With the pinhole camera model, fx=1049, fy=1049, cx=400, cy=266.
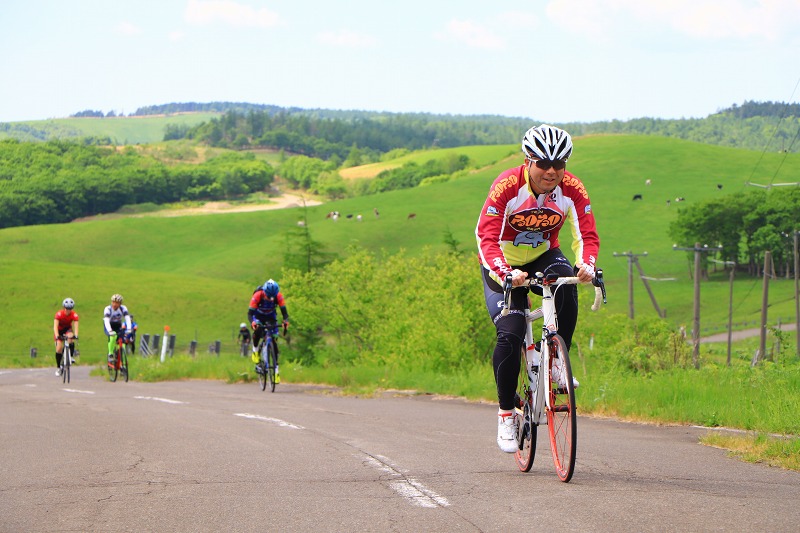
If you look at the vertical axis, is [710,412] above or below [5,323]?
above

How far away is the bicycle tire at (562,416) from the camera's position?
6609 mm

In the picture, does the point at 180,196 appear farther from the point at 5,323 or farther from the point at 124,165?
the point at 5,323

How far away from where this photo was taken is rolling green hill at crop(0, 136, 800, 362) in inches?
3241

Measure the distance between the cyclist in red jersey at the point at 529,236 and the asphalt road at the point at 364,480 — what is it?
2.82 feet

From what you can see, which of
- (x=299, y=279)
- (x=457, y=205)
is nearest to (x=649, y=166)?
(x=457, y=205)

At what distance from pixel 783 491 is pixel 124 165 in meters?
200

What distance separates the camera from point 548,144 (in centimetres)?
695

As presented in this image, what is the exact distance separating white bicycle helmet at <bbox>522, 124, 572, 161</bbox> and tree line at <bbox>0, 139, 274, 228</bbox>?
15319 cm

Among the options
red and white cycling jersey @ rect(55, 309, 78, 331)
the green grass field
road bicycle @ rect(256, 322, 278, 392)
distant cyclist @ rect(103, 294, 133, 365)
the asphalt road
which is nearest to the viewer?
the asphalt road

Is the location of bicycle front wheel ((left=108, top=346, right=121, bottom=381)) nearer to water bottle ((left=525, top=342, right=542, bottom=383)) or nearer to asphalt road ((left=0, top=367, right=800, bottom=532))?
asphalt road ((left=0, top=367, right=800, bottom=532))

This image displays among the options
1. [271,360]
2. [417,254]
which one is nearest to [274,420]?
[271,360]

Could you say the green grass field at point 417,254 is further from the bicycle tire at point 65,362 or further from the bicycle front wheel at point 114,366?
the bicycle tire at point 65,362

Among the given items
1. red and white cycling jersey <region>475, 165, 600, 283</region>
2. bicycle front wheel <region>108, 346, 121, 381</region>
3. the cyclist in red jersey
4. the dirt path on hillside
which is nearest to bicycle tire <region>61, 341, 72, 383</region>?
bicycle front wheel <region>108, 346, 121, 381</region>

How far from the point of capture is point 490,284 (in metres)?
7.48
